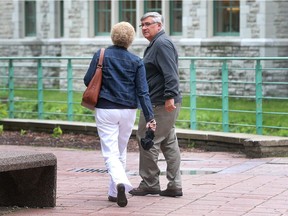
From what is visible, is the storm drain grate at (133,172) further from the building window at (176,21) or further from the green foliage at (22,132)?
the building window at (176,21)

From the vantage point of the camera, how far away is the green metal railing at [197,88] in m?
16.2

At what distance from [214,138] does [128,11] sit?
1551cm

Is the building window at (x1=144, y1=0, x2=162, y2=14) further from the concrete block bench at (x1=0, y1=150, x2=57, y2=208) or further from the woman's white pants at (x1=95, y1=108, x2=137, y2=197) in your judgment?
the concrete block bench at (x1=0, y1=150, x2=57, y2=208)

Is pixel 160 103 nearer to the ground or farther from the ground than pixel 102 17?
nearer to the ground

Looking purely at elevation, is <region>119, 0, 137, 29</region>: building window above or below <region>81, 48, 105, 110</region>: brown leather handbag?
above

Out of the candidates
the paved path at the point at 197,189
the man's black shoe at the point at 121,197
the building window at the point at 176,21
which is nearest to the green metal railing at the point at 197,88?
the building window at the point at 176,21

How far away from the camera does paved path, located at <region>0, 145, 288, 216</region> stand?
9.59 m

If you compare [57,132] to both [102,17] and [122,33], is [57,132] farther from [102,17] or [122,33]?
[102,17]

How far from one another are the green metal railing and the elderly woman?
5.13 metres

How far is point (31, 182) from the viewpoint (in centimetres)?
984

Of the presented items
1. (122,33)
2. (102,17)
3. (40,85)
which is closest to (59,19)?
(102,17)

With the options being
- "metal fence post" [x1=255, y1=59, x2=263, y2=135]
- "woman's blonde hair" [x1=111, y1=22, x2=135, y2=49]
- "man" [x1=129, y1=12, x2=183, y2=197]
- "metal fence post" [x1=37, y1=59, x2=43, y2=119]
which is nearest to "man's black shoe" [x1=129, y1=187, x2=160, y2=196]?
"man" [x1=129, y1=12, x2=183, y2=197]

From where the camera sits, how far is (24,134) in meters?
18.1

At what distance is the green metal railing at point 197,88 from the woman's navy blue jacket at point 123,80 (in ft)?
16.8
